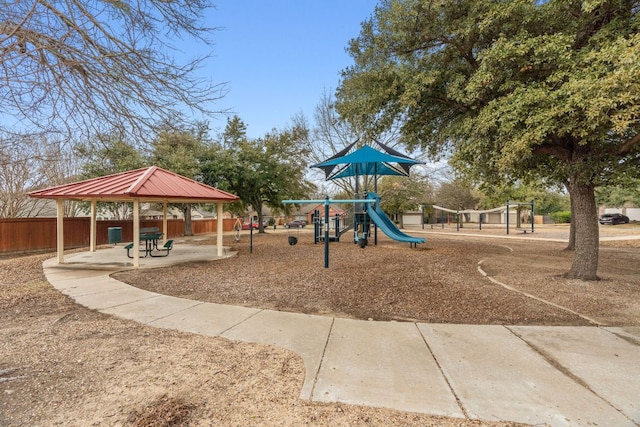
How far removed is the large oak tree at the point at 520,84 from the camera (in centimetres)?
509

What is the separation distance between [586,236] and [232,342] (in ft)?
24.8

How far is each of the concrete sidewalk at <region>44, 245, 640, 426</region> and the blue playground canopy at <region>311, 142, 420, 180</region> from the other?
28.2 ft

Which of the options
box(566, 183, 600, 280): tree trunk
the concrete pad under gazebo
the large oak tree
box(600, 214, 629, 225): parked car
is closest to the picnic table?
the concrete pad under gazebo

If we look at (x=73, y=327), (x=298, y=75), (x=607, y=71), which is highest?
(x=298, y=75)

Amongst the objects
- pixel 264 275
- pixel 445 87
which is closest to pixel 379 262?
pixel 264 275

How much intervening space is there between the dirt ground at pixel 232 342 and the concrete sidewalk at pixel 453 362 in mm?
227

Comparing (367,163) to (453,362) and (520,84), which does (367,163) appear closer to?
(520,84)

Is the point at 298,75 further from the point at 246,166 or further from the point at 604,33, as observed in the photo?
the point at 246,166

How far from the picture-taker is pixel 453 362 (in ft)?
10.8

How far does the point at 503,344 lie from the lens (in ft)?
12.2

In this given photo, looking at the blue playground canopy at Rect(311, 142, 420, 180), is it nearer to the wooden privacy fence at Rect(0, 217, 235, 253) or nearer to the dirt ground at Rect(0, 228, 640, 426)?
the dirt ground at Rect(0, 228, 640, 426)

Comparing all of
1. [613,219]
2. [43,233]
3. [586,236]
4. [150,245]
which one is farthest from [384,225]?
[613,219]

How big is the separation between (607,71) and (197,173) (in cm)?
1877

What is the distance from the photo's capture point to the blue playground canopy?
1236 cm
